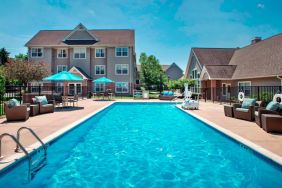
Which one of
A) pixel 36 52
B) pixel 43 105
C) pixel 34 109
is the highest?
pixel 36 52

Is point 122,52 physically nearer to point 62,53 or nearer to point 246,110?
point 62,53

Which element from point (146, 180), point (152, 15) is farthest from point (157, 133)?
point (152, 15)

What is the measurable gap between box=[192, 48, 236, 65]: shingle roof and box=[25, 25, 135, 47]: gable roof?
1103cm

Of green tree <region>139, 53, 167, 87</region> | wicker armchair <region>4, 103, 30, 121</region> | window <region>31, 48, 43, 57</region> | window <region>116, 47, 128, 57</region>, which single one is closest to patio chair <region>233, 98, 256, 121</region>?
wicker armchair <region>4, 103, 30, 121</region>

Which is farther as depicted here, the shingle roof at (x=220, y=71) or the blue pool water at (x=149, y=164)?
the shingle roof at (x=220, y=71)

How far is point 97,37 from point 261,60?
25607 mm

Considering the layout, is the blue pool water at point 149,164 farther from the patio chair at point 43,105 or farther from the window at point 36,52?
the window at point 36,52

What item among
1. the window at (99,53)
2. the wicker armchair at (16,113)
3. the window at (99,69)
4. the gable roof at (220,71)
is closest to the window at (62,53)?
the window at (99,53)

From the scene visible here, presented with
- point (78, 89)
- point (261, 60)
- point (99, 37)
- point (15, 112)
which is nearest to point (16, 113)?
point (15, 112)

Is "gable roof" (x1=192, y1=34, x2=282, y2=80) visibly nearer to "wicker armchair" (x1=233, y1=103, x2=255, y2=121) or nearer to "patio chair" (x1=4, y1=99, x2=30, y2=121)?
"wicker armchair" (x1=233, y1=103, x2=255, y2=121)

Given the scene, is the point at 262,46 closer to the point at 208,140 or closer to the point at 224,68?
the point at 224,68

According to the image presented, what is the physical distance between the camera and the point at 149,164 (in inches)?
234

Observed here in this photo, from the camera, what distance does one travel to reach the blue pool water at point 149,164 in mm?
4835

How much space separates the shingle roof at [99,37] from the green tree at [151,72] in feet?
42.9
